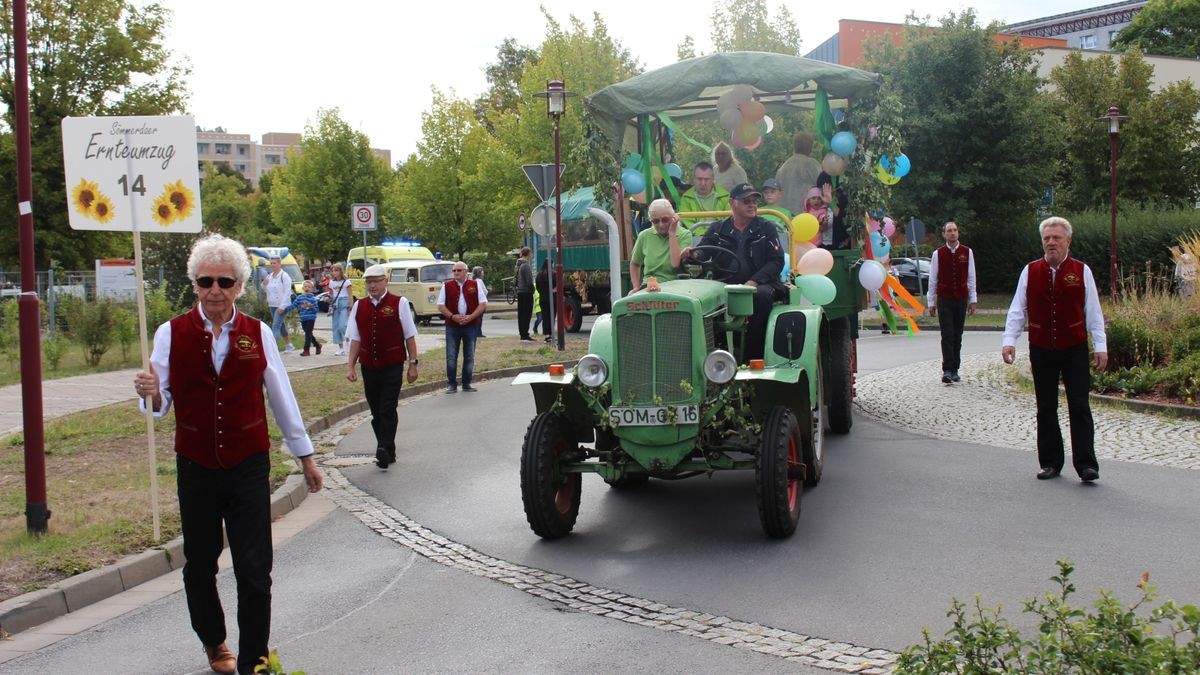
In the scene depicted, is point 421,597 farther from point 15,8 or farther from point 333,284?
point 333,284

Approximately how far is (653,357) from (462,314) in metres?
9.36

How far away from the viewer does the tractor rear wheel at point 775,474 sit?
7.02 meters

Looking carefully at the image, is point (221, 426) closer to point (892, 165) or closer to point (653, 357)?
point (653, 357)

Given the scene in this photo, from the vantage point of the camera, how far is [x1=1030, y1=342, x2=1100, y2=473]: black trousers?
877 centimetres

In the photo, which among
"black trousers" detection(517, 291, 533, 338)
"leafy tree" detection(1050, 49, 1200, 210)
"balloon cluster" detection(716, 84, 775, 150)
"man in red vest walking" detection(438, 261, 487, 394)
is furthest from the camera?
"leafy tree" detection(1050, 49, 1200, 210)

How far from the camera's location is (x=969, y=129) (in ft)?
127

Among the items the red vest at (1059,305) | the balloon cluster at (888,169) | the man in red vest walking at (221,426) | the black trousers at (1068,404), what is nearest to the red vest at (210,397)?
the man in red vest walking at (221,426)

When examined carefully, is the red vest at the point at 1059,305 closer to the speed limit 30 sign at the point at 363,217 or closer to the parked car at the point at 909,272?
the speed limit 30 sign at the point at 363,217

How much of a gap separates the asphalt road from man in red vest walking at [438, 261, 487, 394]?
636 centimetres

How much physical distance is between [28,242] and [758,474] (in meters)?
4.81

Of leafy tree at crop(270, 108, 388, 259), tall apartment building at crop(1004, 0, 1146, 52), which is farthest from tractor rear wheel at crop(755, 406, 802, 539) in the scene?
tall apartment building at crop(1004, 0, 1146, 52)

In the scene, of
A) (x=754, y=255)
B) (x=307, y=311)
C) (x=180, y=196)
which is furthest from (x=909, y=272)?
(x=180, y=196)

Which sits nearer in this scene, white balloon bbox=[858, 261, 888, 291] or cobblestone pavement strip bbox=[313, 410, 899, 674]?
cobblestone pavement strip bbox=[313, 410, 899, 674]

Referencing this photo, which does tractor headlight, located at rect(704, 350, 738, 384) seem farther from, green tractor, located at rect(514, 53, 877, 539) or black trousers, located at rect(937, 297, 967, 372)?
black trousers, located at rect(937, 297, 967, 372)
